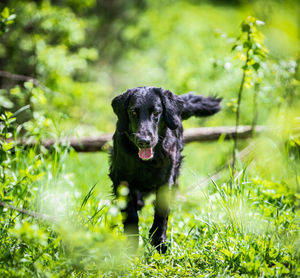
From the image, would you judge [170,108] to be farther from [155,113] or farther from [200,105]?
[200,105]

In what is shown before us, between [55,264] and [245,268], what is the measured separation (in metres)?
1.20

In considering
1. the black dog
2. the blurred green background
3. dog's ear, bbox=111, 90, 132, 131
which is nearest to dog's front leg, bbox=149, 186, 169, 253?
the black dog

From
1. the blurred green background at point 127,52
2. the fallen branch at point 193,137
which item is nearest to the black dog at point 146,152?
the blurred green background at point 127,52

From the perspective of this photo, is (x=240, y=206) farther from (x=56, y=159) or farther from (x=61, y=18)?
(x=61, y=18)

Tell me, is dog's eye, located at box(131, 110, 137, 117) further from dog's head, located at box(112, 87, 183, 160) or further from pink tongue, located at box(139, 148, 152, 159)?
pink tongue, located at box(139, 148, 152, 159)

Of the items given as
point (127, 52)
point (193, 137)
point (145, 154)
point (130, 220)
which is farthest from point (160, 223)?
point (127, 52)

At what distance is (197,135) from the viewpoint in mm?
4688

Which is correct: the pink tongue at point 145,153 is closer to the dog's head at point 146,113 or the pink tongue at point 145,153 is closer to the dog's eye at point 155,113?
the dog's head at point 146,113

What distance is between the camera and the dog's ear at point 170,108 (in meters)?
2.95

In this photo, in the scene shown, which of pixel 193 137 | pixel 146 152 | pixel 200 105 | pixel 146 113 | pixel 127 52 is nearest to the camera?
pixel 146 152

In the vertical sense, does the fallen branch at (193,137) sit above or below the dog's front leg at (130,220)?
above

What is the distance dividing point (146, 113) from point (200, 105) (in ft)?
5.05

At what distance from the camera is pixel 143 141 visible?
101 inches

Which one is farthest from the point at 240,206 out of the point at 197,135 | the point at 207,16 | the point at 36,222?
the point at 207,16
